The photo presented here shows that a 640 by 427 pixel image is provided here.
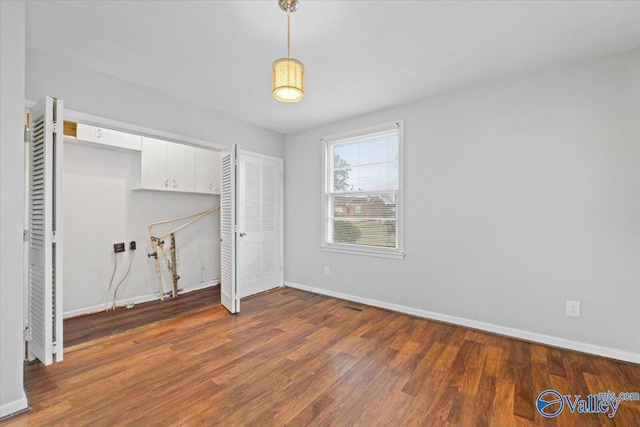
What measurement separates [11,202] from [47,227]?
347 millimetres

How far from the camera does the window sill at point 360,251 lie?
3.55 metres

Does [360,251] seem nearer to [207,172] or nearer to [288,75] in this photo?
[288,75]

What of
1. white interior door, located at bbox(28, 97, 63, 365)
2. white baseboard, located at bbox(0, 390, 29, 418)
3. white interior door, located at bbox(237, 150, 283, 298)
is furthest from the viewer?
white interior door, located at bbox(237, 150, 283, 298)

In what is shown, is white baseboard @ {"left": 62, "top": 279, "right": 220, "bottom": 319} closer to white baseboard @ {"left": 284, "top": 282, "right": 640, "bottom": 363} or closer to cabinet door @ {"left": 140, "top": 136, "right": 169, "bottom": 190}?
cabinet door @ {"left": 140, "top": 136, "right": 169, "bottom": 190}

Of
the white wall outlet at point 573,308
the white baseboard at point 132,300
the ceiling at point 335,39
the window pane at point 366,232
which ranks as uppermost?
the ceiling at point 335,39

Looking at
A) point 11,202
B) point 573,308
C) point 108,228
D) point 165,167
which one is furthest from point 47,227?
point 573,308

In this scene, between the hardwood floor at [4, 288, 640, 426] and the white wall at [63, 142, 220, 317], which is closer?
the hardwood floor at [4, 288, 640, 426]

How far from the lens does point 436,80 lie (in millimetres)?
2865

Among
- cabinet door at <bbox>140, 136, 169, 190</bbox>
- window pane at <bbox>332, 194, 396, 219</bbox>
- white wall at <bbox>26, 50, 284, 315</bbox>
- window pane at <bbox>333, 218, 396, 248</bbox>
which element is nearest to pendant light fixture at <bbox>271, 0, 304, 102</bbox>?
white wall at <bbox>26, 50, 284, 315</bbox>

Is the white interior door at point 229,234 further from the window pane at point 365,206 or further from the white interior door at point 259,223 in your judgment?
the window pane at point 365,206

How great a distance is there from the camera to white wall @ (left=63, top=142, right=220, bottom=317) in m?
3.45

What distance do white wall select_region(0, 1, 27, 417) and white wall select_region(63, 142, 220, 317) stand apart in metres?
1.99

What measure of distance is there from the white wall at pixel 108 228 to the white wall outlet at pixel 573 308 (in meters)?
4.83

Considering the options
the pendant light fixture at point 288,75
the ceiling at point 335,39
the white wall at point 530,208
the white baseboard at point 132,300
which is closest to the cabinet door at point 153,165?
the ceiling at point 335,39
